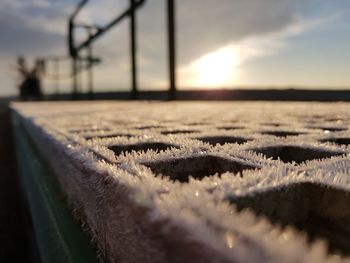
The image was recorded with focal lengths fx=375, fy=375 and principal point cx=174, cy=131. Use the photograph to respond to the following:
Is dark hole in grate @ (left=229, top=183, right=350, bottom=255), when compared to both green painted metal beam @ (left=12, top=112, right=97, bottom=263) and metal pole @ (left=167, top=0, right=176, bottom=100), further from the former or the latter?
metal pole @ (left=167, top=0, right=176, bottom=100)

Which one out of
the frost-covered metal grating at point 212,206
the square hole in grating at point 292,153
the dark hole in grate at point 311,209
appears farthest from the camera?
the square hole in grating at point 292,153

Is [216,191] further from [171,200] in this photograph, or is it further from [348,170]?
[348,170]

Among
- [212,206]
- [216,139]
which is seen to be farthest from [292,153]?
[212,206]

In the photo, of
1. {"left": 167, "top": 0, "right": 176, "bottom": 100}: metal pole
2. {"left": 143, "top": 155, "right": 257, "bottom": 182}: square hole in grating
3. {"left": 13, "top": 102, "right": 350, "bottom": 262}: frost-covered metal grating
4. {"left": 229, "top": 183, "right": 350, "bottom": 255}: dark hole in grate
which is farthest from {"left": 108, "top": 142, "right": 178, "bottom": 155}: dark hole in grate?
{"left": 167, "top": 0, "right": 176, "bottom": 100}: metal pole

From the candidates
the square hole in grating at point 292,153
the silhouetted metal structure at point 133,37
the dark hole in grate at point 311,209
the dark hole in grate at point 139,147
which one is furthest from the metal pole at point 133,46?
the dark hole in grate at point 311,209

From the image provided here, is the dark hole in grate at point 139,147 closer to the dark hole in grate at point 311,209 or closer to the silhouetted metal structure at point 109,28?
the dark hole in grate at point 311,209
